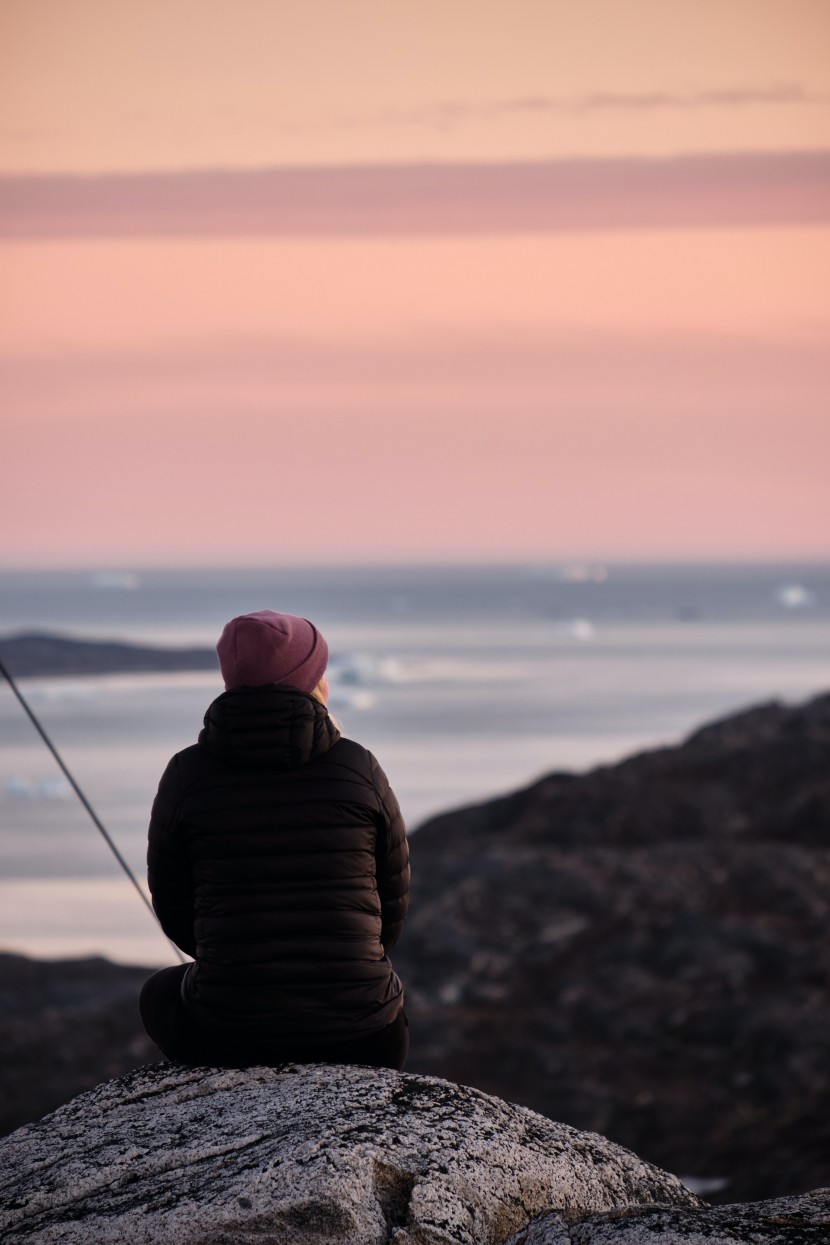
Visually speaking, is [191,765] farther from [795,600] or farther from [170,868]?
[795,600]

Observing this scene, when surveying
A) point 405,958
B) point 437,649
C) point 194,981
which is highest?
point 437,649

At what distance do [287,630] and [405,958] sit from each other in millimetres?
9069

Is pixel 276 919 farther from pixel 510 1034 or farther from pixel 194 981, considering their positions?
pixel 510 1034

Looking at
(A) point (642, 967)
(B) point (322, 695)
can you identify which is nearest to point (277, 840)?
(B) point (322, 695)

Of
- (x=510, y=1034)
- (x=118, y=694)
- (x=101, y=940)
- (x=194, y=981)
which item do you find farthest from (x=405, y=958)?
(x=118, y=694)

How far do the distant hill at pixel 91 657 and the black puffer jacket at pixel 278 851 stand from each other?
52137 mm

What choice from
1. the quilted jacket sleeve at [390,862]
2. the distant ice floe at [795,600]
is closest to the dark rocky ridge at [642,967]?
the quilted jacket sleeve at [390,862]

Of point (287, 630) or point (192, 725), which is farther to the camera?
point (192, 725)

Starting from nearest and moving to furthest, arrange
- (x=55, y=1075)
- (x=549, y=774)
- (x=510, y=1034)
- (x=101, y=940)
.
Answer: (x=510, y=1034) → (x=55, y=1075) → (x=549, y=774) → (x=101, y=940)

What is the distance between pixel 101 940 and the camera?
22266 mm

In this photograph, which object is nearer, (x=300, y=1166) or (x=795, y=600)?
(x=300, y=1166)

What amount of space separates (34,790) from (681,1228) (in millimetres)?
37208

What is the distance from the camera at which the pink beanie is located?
4.06 metres

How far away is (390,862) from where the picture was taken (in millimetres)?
4250
